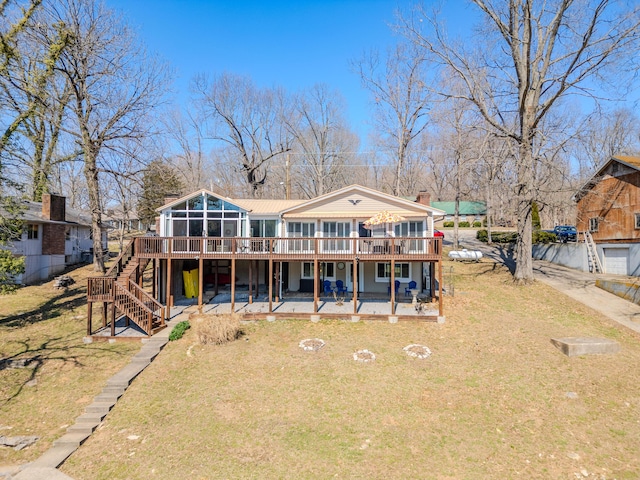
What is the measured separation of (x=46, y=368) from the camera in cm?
1093

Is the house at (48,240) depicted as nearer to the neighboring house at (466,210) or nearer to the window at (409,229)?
the window at (409,229)

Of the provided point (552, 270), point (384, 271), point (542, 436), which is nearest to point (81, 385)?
point (542, 436)

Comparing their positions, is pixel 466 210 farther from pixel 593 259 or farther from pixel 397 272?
pixel 397 272

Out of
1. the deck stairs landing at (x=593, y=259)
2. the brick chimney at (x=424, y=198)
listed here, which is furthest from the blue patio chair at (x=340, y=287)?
the deck stairs landing at (x=593, y=259)

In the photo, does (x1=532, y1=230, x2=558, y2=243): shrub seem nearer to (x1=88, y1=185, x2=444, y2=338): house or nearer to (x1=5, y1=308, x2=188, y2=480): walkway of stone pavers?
(x1=88, y1=185, x2=444, y2=338): house

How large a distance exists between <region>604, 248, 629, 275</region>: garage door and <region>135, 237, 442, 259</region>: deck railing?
13.2m

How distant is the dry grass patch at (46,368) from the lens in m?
8.29

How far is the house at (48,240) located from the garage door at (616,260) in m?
33.7

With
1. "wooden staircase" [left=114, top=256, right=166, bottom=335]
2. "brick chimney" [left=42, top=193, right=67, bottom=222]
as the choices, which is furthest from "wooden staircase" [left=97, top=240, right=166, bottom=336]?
"brick chimney" [left=42, top=193, right=67, bottom=222]

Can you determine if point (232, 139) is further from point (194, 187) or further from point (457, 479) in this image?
point (457, 479)

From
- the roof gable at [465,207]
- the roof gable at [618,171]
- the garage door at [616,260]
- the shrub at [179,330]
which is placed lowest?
the shrub at [179,330]

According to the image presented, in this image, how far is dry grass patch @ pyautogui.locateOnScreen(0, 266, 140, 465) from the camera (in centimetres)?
829

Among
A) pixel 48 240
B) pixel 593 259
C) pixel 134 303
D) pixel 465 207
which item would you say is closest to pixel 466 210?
pixel 465 207

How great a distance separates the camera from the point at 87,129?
2059 centimetres
